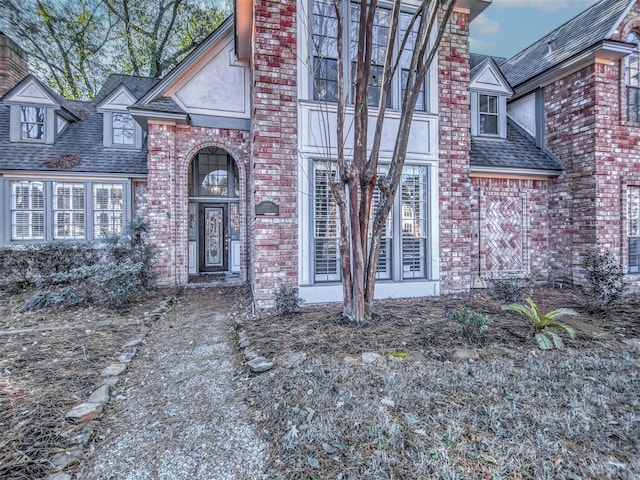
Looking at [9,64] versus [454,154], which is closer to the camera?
[454,154]

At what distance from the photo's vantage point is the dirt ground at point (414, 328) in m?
3.80

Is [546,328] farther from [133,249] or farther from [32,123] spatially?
[32,123]

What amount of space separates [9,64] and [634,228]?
19645 millimetres

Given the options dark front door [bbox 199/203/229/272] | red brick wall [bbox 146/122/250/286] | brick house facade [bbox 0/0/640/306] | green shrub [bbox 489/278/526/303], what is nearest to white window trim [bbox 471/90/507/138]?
brick house facade [bbox 0/0/640/306]

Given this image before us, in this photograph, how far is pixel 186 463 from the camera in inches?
81.9

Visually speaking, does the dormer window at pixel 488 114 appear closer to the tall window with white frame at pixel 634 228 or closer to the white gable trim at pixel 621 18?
the white gable trim at pixel 621 18

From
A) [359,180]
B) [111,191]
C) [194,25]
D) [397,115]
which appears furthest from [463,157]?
[194,25]

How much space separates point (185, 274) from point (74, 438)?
21.5ft

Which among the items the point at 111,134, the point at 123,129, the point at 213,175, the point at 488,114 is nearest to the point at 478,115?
the point at 488,114

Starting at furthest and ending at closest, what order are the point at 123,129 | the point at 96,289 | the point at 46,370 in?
the point at 123,129 < the point at 96,289 < the point at 46,370

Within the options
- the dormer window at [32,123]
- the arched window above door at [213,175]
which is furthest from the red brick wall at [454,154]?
the dormer window at [32,123]

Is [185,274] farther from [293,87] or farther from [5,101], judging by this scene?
[5,101]

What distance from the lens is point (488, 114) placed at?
29.7 ft

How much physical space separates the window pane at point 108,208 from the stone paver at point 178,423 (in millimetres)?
6813
